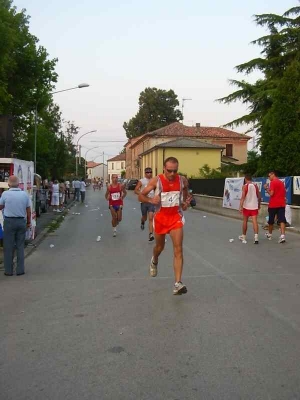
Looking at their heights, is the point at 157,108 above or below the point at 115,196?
above

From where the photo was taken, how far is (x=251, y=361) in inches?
184

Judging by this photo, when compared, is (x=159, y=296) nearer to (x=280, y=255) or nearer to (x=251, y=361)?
(x=251, y=361)

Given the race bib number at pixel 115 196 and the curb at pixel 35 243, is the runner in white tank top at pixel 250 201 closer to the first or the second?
the race bib number at pixel 115 196

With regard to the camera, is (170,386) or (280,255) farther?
(280,255)

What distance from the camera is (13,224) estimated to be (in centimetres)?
910

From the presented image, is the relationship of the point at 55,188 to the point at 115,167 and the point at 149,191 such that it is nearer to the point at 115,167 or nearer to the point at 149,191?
the point at 149,191

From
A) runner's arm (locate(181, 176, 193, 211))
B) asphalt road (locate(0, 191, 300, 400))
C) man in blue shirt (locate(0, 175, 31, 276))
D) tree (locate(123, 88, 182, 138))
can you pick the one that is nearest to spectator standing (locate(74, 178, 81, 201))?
asphalt road (locate(0, 191, 300, 400))

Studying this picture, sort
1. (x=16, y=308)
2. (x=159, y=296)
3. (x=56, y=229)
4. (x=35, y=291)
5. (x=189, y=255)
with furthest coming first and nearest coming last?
(x=56, y=229) → (x=189, y=255) → (x=35, y=291) → (x=159, y=296) → (x=16, y=308)

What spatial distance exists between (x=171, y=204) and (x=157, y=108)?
291ft

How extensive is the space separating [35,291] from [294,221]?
1263 centimetres

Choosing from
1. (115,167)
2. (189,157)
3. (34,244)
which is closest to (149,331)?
(34,244)

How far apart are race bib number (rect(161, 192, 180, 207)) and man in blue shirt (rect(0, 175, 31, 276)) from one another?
3035mm

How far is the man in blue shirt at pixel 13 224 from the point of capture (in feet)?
29.9

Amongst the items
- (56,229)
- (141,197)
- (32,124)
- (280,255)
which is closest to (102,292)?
(141,197)
